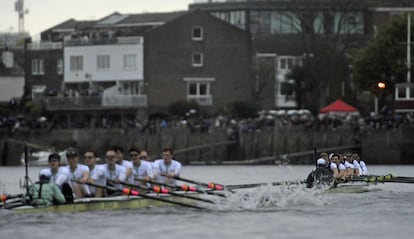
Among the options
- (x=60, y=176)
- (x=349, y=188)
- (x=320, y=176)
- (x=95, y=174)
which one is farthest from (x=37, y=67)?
(x=60, y=176)

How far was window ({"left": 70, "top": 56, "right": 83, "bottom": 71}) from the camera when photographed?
104 m

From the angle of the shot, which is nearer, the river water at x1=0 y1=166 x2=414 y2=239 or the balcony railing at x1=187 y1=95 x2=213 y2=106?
the river water at x1=0 y1=166 x2=414 y2=239

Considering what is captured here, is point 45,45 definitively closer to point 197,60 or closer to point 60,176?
point 197,60

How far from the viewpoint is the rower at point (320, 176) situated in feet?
142

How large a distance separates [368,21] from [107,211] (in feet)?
269

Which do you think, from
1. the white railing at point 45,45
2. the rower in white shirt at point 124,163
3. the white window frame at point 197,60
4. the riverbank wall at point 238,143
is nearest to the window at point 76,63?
the white railing at point 45,45

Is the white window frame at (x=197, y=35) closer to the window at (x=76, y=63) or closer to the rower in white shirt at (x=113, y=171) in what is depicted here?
the window at (x=76, y=63)

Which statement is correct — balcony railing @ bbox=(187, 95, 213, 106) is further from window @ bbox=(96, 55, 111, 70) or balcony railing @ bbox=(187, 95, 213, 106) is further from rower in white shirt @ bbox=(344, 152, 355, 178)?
rower in white shirt @ bbox=(344, 152, 355, 178)

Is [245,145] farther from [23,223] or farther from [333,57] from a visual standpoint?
[23,223]

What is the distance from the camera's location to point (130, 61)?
10075 cm

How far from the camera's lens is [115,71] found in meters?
102

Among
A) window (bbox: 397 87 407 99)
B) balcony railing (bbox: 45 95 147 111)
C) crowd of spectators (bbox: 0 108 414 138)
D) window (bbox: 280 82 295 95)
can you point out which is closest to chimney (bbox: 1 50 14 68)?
balcony railing (bbox: 45 95 147 111)

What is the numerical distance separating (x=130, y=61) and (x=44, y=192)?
65960 millimetres

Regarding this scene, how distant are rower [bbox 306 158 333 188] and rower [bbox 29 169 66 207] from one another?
33.4 feet
